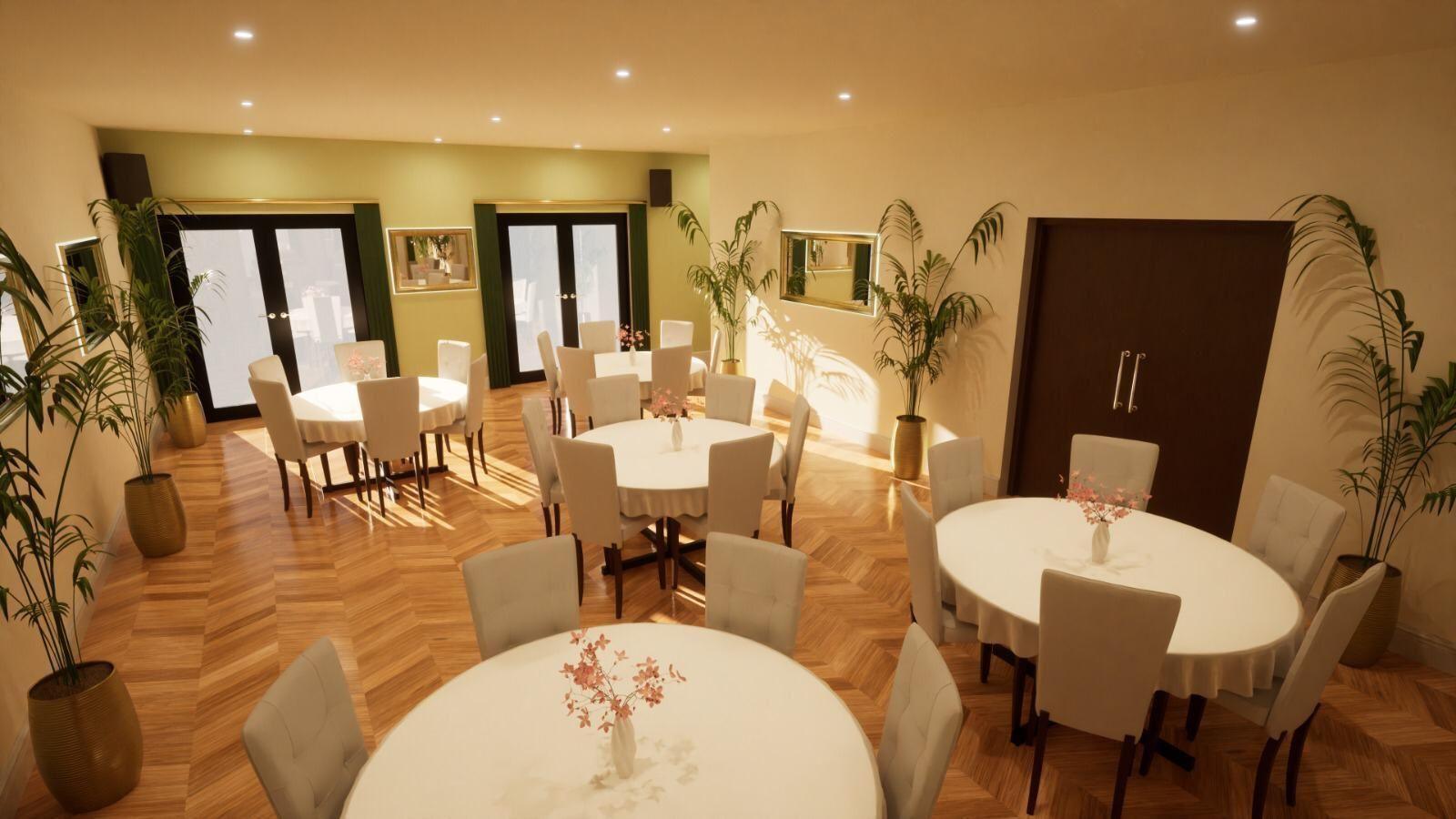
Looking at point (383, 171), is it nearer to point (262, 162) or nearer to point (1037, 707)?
point (262, 162)

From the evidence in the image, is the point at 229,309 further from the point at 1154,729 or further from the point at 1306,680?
the point at 1306,680

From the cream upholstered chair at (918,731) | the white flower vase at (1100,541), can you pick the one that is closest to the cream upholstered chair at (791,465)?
the white flower vase at (1100,541)

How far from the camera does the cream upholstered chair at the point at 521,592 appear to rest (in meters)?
2.63

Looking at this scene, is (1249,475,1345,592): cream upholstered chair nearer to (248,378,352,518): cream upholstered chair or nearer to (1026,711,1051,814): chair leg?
(1026,711,1051,814): chair leg

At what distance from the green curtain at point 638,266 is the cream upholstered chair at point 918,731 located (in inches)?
330

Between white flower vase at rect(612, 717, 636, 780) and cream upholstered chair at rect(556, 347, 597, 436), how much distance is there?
15.0 ft

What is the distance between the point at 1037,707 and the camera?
2.72 meters

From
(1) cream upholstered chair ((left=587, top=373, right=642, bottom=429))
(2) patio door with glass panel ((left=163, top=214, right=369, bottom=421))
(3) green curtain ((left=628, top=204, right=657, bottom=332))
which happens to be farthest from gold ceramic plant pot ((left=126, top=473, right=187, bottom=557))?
(3) green curtain ((left=628, top=204, right=657, bottom=332))

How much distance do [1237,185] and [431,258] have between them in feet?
25.6

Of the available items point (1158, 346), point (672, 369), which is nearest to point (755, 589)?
point (1158, 346)

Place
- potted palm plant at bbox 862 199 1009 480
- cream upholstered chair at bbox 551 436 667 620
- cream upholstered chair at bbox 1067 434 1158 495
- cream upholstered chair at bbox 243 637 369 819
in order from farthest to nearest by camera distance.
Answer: potted palm plant at bbox 862 199 1009 480, cream upholstered chair at bbox 1067 434 1158 495, cream upholstered chair at bbox 551 436 667 620, cream upholstered chair at bbox 243 637 369 819

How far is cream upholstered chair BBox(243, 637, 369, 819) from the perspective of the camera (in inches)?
72.4

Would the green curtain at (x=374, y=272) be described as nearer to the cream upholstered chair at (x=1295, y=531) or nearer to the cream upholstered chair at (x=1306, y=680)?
the cream upholstered chair at (x=1295, y=531)

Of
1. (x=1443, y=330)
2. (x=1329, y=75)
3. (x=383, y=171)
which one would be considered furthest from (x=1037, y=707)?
(x=383, y=171)
